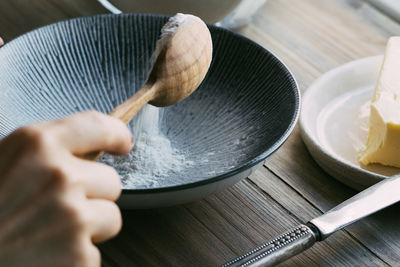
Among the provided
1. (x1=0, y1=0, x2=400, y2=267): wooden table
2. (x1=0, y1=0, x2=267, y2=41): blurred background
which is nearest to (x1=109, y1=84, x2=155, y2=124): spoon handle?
(x1=0, y1=0, x2=400, y2=267): wooden table

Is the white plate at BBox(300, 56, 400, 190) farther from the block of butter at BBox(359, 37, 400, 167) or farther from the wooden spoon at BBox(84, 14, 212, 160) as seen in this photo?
the wooden spoon at BBox(84, 14, 212, 160)

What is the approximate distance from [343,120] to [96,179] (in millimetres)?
446

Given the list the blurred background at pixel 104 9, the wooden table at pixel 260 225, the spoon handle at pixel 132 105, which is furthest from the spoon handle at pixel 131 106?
the blurred background at pixel 104 9

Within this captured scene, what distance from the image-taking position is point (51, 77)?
69 centimetres

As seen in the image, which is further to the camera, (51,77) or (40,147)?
(51,77)

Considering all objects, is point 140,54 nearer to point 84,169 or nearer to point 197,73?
point 197,73

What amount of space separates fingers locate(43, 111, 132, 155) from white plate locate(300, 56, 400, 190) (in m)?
0.31

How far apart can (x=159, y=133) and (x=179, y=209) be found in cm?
12

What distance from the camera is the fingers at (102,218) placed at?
1.12 feet

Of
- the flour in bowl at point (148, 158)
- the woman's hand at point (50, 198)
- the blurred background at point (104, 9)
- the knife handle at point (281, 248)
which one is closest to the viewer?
the woman's hand at point (50, 198)

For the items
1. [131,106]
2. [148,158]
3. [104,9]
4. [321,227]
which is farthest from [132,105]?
[104,9]

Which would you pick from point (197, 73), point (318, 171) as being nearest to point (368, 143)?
point (318, 171)

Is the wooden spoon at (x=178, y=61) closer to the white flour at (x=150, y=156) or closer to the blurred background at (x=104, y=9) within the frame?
the white flour at (x=150, y=156)

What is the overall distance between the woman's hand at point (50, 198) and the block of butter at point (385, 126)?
15.1 inches
